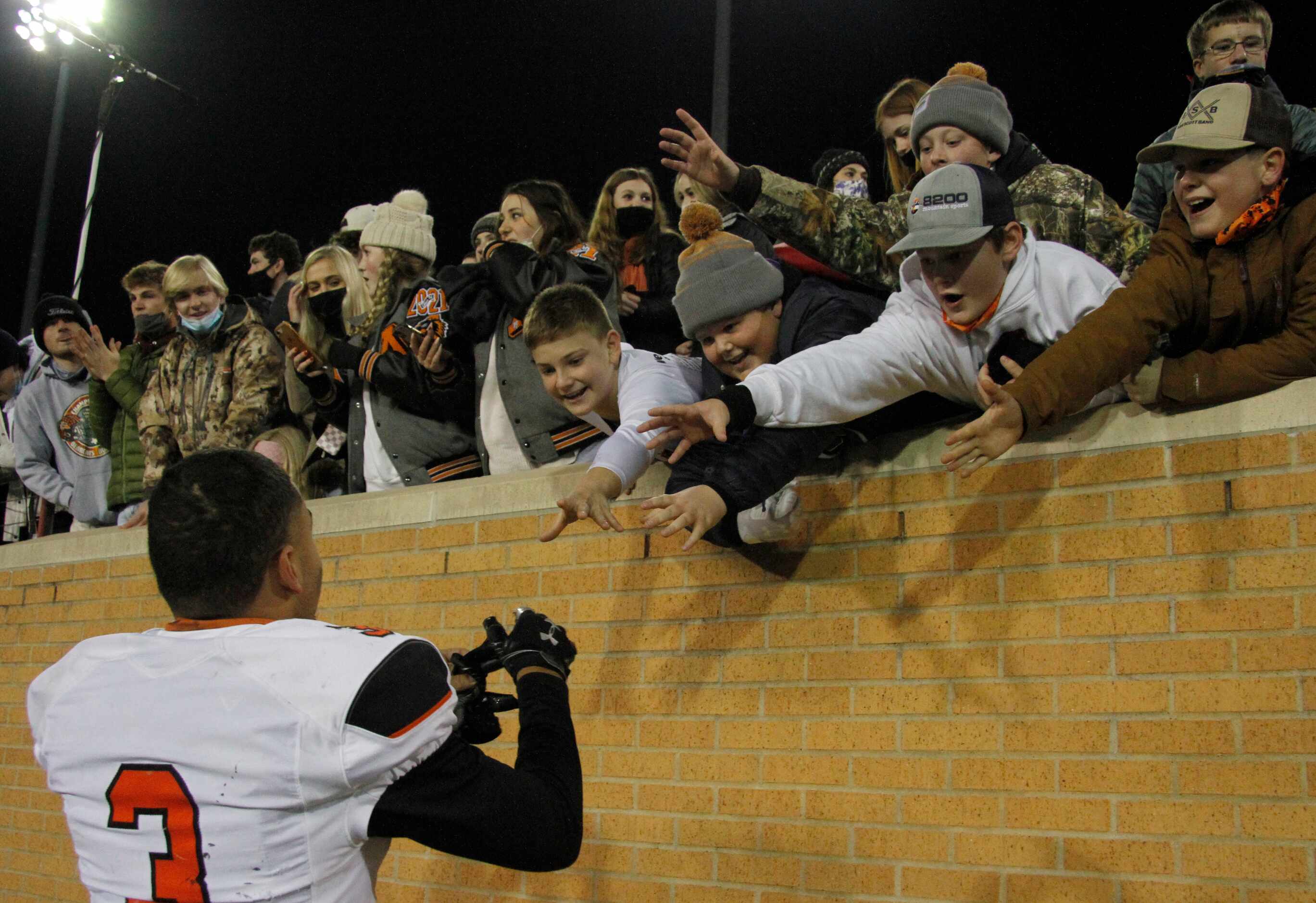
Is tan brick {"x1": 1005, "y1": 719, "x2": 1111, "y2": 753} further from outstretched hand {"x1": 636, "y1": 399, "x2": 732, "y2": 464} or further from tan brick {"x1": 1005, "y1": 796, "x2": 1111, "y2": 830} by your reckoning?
outstretched hand {"x1": 636, "y1": 399, "x2": 732, "y2": 464}

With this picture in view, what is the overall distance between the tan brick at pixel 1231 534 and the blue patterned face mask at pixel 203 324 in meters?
5.01

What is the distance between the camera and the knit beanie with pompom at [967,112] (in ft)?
13.3

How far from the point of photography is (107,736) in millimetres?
2318

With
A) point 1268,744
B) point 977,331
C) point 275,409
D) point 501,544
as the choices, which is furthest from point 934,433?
point 275,409

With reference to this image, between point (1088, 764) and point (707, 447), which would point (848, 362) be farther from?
point (1088, 764)

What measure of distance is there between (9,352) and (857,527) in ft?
24.1

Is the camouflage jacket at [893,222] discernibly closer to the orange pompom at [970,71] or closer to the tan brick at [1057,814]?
the orange pompom at [970,71]

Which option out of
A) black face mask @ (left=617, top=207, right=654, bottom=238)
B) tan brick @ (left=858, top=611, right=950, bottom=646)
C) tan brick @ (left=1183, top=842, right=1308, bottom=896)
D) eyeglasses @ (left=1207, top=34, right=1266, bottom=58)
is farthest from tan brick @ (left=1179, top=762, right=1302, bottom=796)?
black face mask @ (left=617, top=207, right=654, bottom=238)

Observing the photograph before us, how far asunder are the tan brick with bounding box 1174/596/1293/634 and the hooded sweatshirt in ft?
2.14

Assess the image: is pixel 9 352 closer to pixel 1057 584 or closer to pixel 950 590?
pixel 950 590

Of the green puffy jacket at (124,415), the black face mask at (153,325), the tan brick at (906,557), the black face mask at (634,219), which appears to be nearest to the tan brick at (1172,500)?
the tan brick at (906,557)

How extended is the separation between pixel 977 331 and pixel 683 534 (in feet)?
4.49

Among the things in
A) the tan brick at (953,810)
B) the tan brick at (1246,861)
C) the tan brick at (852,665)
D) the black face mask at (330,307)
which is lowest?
the tan brick at (1246,861)

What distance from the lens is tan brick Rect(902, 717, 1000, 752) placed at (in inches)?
140
